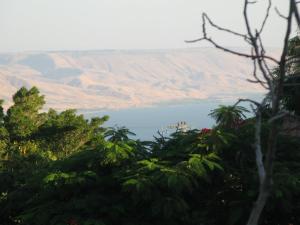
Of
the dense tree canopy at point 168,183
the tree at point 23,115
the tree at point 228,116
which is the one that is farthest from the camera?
the tree at point 23,115

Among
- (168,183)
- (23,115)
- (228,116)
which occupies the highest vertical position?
(23,115)

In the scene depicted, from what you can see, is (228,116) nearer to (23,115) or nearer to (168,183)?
(168,183)

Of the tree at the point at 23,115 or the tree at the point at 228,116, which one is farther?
the tree at the point at 23,115

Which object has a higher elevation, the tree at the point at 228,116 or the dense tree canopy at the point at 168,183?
the tree at the point at 228,116

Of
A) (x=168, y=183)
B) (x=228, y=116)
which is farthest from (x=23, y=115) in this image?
(x=168, y=183)

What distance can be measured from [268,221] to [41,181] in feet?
18.9

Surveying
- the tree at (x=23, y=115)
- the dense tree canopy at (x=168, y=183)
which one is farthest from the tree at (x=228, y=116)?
the tree at (x=23, y=115)

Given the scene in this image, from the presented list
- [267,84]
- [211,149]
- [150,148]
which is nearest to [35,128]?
[150,148]

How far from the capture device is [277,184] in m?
11.0

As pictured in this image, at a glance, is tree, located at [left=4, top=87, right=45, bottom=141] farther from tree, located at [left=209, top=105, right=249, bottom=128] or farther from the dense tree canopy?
tree, located at [left=209, top=105, right=249, bottom=128]

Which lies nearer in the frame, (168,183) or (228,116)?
(168,183)

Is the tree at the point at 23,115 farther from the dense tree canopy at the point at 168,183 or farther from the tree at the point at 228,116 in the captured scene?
the tree at the point at 228,116

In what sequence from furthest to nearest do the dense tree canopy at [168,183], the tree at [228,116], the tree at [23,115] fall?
the tree at [23,115]
the tree at [228,116]
the dense tree canopy at [168,183]

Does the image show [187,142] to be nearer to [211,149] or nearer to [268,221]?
[211,149]
